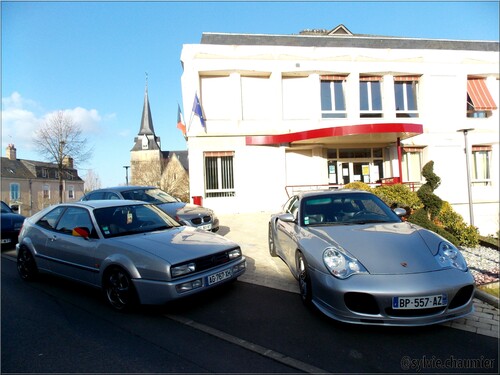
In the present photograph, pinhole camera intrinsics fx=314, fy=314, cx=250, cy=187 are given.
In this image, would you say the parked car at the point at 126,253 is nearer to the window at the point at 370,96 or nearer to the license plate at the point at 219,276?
the license plate at the point at 219,276

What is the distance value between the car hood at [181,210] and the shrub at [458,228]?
21.0 ft

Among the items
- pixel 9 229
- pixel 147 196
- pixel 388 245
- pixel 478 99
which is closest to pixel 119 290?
pixel 388 245

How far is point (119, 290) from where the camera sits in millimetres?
3828

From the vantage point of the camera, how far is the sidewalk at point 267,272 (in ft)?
11.0

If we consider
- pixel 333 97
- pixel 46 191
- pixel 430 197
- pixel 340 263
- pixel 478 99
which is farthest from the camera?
pixel 46 191

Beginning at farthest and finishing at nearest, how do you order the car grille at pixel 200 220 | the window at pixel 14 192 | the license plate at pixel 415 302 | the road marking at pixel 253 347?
1. the window at pixel 14 192
2. the car grille at pixel 200 220
3. the license plate at pixel 415 302
4. the road marking at pixel 253 347

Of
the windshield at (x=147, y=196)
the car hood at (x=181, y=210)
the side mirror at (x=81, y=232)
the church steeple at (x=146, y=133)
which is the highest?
the church steeple at (x=146, y=133)

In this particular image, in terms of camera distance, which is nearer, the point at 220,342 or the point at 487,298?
the point at 220,342

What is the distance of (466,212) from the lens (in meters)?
15.4

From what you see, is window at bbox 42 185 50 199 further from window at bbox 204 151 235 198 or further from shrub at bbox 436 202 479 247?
shrub at bbox 436 202 479 247

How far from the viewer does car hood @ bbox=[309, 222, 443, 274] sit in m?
3.18

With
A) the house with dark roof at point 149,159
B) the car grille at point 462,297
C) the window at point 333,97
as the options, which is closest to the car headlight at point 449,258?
the car grille at point 462,297

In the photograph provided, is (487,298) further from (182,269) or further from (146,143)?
(146,143)

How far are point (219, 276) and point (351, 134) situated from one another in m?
10.5
